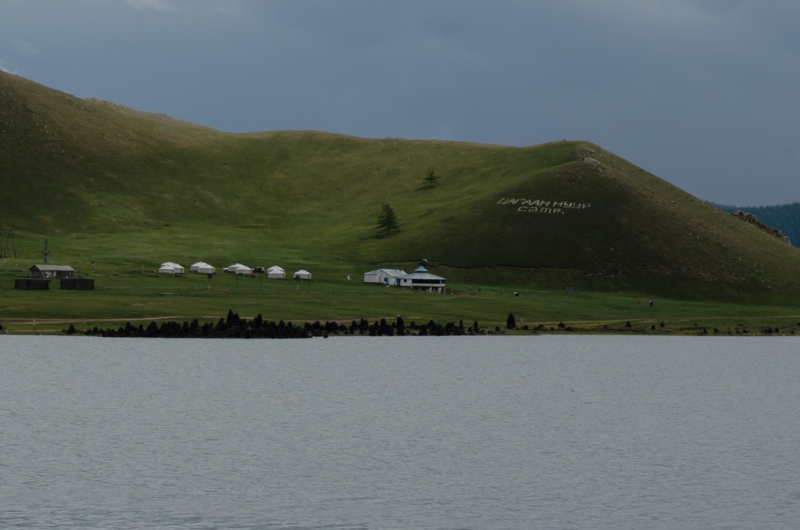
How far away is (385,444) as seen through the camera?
51.1m

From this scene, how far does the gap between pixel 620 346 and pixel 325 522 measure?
106621mm

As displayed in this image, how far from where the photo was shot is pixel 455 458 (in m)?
47.3

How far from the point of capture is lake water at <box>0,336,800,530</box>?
118 ft

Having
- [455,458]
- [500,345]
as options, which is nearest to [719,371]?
[500,345]

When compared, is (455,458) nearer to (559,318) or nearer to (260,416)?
(260,416)

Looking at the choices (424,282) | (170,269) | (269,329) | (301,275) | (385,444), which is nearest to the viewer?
(385,444)

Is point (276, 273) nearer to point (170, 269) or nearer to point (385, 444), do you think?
point (170, 269)

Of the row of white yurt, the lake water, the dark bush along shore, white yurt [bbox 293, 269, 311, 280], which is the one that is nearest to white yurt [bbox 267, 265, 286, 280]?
white yurt [bbox 293, 269, 311, 280]

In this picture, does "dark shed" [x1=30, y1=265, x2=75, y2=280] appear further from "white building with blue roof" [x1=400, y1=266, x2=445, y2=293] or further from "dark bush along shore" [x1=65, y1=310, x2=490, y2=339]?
"white building with blue roof" [x1=400, y1=266, x2=445, y2=293]

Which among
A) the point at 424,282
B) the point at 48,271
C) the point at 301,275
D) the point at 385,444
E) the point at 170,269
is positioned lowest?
the point at 385,444

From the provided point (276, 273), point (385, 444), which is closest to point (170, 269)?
point (276, 273)

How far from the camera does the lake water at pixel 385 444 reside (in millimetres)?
36062

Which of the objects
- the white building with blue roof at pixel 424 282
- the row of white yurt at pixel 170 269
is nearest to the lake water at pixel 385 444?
the row of white yurt at pixel 170 269

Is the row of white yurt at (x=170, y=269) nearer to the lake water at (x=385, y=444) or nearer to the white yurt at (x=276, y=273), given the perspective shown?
the white yurt at (x=276, y=273)
